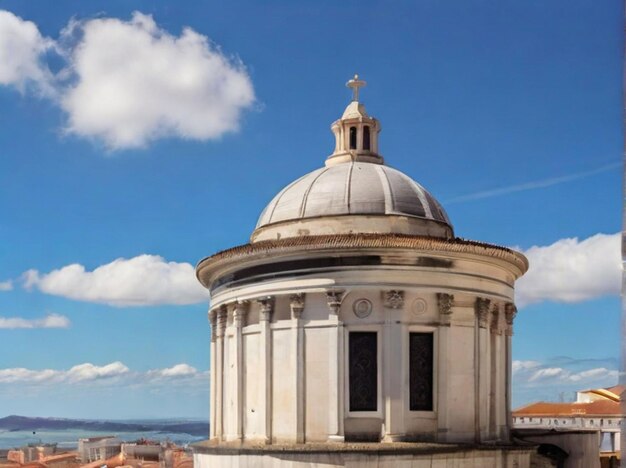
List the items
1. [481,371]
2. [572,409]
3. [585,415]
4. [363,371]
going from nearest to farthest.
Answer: [363,371], [481,371], [585,415], [572,409]

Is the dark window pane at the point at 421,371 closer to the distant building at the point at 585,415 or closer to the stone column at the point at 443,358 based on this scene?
the stone column at the point at 443,358

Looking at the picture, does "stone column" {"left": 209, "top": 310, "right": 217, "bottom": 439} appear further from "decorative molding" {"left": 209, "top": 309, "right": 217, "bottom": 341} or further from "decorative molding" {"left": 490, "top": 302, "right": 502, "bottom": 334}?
"decorative molding" {"left": 490, "top": 302, "right": 502, "bottom": 334}

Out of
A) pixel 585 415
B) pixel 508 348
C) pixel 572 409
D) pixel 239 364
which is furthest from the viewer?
pixel 572 409

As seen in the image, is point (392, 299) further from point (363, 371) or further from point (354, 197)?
point (354, 197)

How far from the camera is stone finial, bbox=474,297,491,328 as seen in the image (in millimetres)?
26172

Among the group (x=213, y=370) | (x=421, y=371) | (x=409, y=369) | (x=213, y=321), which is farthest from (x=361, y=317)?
(x=213, y=370)

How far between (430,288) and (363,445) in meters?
4.39

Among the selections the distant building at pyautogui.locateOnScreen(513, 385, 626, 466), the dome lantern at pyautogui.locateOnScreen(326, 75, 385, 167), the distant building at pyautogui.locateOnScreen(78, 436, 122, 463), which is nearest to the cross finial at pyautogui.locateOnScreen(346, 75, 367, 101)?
the dome lantern at pyautogui.locateOnScreen(326, 75, 385, 167)

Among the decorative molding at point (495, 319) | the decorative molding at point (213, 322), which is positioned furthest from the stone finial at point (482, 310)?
the decorative molding at point (213, 322)

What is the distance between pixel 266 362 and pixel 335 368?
2.05m

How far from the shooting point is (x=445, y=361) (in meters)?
25.4

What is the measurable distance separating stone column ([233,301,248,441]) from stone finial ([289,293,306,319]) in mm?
1851

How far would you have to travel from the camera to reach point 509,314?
2788 centimetres

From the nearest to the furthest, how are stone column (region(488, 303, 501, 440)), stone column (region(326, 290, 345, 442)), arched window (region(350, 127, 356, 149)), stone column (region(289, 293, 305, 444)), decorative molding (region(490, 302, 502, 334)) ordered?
stone column (region(326, 290, 345, 442))
stone column (region(289, 293, 305, 444))
stone column (region(488, 303, 501, 440))
decorative molding (region(490, 302, 502, 334))
arched window (region(350, 127, 356, 149))
